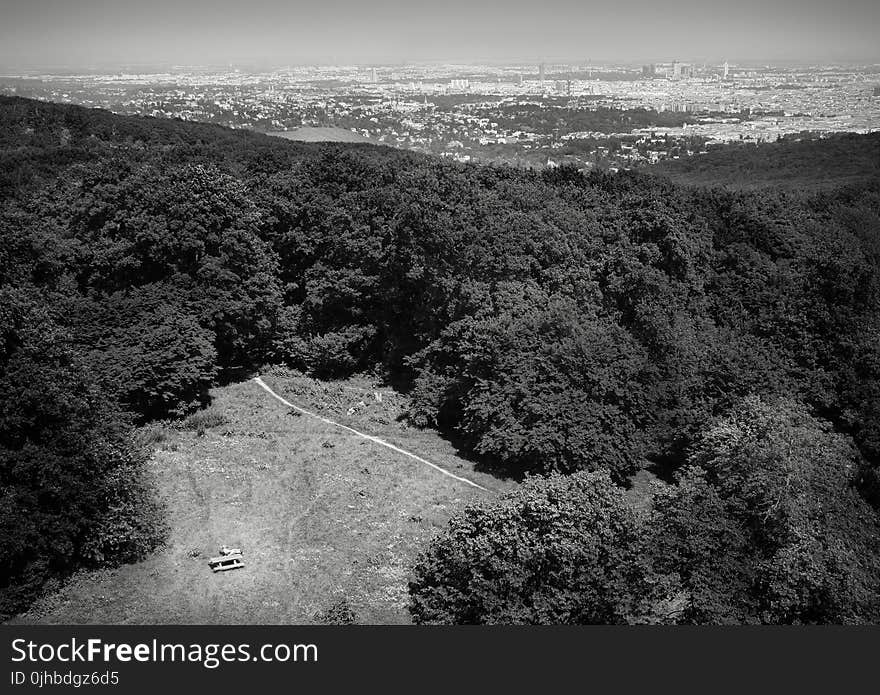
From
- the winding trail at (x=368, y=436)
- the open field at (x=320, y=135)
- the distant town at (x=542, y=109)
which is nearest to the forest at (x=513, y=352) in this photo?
the winding trail at (x=368, y=436)

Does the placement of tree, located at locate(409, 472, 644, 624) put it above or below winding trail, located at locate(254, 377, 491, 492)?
above

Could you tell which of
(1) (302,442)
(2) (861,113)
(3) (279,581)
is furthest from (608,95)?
(3) (279,581)

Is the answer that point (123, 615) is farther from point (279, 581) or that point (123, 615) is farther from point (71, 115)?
Result: point (71, 115)

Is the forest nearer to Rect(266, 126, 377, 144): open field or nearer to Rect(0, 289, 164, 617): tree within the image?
Rect(0, 289, 164, 617): tree

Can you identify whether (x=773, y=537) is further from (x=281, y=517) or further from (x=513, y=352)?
(x=281, y=517)

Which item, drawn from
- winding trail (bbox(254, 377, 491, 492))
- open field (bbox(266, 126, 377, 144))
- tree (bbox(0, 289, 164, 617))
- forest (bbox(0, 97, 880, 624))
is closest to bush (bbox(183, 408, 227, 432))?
forest (bbox(0, 97, 880, 624))

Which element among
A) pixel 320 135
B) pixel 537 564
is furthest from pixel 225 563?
pixel 320 135
